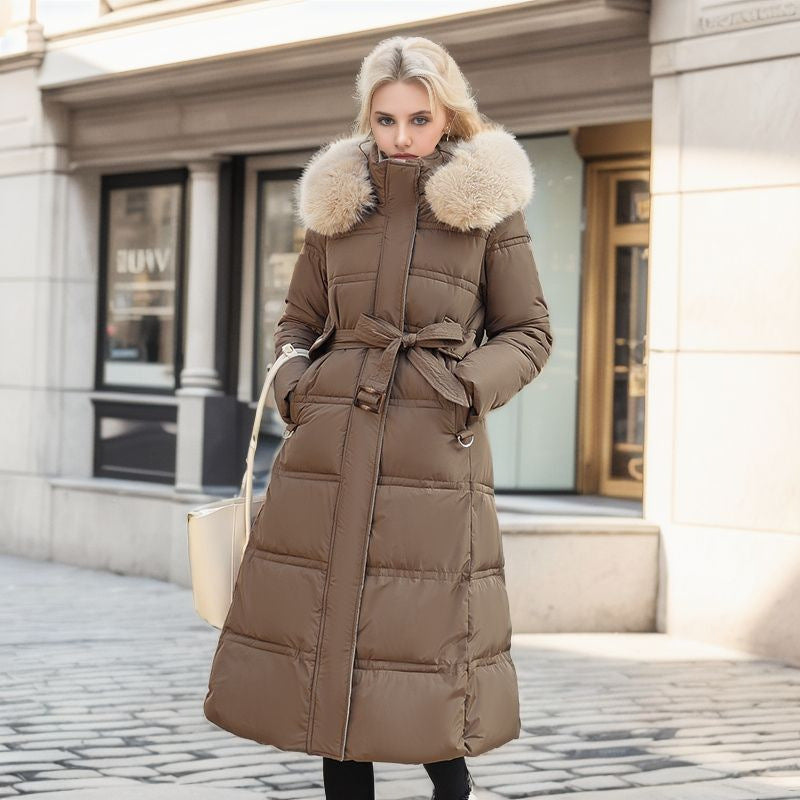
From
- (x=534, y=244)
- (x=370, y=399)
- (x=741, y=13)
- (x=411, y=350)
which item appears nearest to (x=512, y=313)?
(x=411, y=350)

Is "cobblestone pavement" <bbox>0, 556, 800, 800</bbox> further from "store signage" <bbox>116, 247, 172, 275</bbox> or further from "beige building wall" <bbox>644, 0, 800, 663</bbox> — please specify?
"store signage" <bbox>116, 247, 172, 275</bbox>

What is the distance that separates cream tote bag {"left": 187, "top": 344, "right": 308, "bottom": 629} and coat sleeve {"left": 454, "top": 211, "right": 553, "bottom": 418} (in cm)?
51

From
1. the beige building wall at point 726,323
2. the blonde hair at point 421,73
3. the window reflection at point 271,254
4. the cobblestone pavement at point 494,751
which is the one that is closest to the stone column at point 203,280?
the window reflection at point 271,254

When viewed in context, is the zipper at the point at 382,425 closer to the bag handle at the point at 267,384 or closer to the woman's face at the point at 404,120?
the woman's face at the point at 404,120

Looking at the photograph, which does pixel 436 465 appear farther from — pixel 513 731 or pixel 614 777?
pixel 614 777

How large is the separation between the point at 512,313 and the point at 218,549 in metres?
0.96

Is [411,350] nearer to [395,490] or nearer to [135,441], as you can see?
[395,490]

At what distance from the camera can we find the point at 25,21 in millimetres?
10742

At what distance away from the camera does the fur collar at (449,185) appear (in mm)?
3498

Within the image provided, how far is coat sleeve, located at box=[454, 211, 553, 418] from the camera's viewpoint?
3543 mm

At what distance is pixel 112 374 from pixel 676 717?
640cm

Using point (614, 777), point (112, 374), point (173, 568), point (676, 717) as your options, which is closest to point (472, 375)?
point (614, 777)

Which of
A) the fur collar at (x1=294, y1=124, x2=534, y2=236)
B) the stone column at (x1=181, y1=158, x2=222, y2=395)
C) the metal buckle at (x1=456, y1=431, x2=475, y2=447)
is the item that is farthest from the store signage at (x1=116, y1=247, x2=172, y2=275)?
the metal buckle at (x1=456, y1=431, x2=475, y2=447)

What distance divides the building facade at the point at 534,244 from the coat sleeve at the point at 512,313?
3.93 meters
